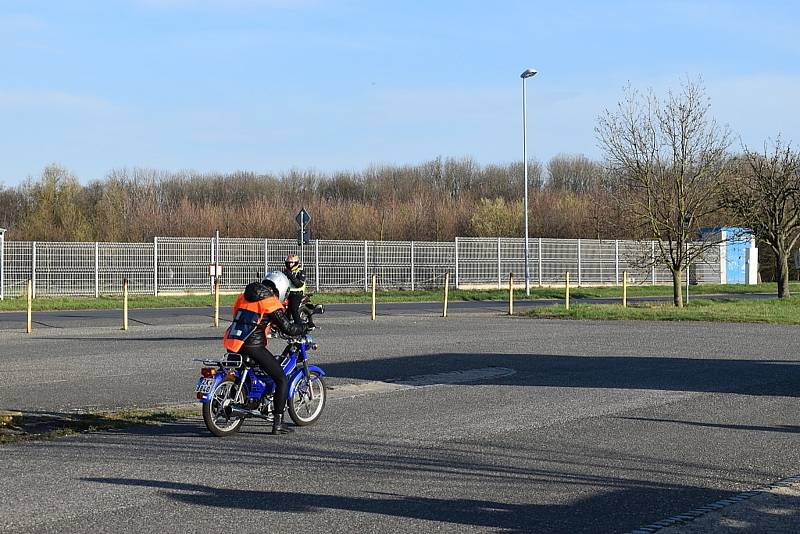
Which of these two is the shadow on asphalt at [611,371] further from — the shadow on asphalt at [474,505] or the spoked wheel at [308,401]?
the shadow on asphalt at [474,505]

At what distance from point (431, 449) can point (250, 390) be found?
2.04 metres

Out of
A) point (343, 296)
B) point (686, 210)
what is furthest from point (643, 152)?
point (343, 296)

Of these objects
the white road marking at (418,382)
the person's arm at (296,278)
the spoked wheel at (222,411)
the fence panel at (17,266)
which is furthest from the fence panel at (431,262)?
the spoked wheel at (222,411)

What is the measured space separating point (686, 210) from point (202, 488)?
28.4 meters

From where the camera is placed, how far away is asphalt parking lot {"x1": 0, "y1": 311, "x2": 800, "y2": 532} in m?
7.18

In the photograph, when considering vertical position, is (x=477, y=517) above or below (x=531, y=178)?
below

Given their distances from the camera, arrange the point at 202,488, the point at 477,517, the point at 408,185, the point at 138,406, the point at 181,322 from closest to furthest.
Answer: the point at 477,517 → the point at 202,488 → the point at 138,406 → the point at 181,322 → the point at 408,185

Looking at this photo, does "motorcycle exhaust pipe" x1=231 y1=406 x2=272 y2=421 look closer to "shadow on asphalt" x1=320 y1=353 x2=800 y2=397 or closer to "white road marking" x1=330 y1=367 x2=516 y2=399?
"white road marking" x1=330 y1=367 x2=516 y2=399

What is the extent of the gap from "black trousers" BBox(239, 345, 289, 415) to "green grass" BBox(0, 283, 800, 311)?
27.1 meters

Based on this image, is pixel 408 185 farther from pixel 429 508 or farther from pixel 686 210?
pixel 429 508

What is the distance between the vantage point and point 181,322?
29.1 meters

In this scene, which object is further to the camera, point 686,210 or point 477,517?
point 686,210

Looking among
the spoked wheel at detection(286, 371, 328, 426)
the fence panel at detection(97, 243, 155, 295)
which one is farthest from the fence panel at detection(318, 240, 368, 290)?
the spoked wheel at detection(286, 371, 328, 426)

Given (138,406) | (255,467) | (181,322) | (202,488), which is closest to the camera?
(202,488)
